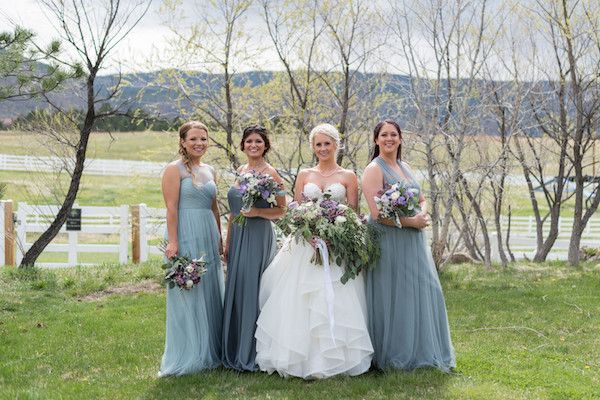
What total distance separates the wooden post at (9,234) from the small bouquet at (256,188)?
34.2ft

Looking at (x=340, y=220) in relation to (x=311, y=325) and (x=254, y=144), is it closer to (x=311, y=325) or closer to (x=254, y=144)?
(x=311, y=325)

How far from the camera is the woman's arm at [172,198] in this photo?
6.56 metres

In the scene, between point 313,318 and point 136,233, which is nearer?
point 313,318

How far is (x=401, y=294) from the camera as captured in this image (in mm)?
6598

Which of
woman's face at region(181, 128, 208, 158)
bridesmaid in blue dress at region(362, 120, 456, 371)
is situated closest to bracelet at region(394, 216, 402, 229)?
bridesmaid in blue dress at region(362, 120, 456, 371)

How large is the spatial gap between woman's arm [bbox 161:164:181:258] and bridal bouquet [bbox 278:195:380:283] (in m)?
0.90

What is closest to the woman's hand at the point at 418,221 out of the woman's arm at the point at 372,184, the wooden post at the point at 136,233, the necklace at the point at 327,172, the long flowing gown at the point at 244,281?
the woman's arm at the point at 372,184

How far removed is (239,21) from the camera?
13.1m

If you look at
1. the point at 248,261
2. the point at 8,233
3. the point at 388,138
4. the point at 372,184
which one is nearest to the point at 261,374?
the point at 248,261

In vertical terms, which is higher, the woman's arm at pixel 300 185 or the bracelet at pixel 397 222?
the woman's arm at pixel 300 185

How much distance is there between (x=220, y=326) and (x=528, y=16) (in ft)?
34.4

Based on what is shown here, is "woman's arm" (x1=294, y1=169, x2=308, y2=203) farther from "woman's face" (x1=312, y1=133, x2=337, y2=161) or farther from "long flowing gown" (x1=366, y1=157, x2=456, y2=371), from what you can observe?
"long flowing gown" (x1=366, y1=157, x2=456, y2=371)

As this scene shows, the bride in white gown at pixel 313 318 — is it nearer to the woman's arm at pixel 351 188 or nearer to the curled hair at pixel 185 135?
the woman's arm at pixel 351 188

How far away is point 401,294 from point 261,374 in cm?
131
